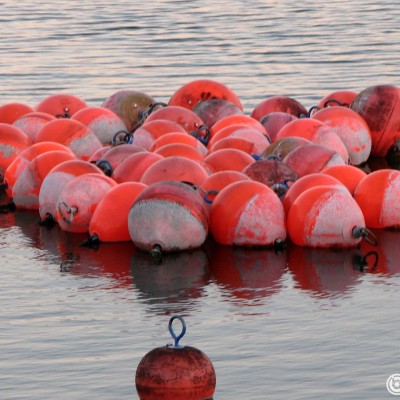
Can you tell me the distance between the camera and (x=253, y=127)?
2102 centimetres

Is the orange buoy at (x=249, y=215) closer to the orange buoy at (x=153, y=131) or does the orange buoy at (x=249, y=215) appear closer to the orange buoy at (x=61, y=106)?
the orange buoy at (x=153, y=131)

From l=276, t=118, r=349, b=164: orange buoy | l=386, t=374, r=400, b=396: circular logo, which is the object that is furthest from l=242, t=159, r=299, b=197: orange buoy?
l=386, t=374, r=400, b=396: circular logo

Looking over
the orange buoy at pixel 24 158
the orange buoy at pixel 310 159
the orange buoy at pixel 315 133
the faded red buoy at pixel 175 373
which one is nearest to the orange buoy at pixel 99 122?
the orange buoy at pixel 24 158

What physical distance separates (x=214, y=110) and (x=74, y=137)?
10.3ft

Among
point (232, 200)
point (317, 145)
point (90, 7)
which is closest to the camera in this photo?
point (232, 200)

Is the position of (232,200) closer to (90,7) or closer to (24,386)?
(24,386)

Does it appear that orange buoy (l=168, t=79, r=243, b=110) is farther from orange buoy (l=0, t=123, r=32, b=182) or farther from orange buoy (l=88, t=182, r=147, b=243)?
orange buoy (l=88, t=182, r=147, b=243)

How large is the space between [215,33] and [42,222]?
966 inches

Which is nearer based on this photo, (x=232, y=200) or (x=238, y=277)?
(x=238, y=277)

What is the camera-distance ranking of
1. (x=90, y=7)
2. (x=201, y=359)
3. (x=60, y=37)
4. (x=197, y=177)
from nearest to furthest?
1. (x=201, y=359)
2. (x=197, y=177)
3. (x=60, y=37)
4. (x=90, y=7)

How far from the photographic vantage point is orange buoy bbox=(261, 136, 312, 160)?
62.6ft

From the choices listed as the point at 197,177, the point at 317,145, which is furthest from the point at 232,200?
the point at 317,145

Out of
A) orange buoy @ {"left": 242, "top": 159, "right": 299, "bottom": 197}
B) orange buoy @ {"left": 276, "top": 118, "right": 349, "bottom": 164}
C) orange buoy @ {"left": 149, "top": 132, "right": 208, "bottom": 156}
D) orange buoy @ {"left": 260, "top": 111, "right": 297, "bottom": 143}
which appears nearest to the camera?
orange buoy @ {"left": 242, "top": 159, "right": 299, "bottom": 197}

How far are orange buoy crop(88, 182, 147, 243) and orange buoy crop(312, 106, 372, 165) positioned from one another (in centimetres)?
552
